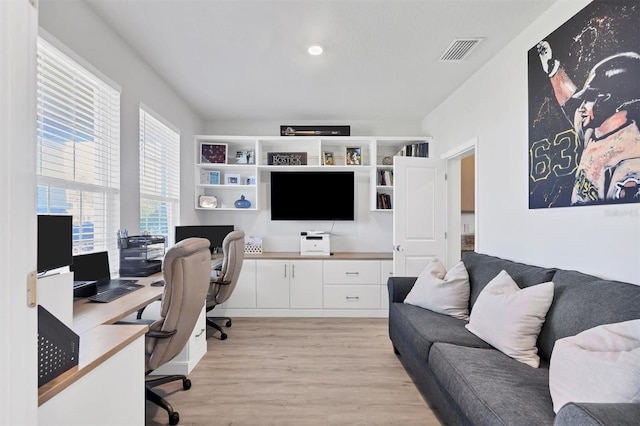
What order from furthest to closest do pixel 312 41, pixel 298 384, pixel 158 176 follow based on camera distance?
pixel 158 176, pixel 312 41, pixel 298 384

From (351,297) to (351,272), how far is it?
11.8 inches

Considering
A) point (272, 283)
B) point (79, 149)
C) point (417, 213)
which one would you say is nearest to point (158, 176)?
point (79, 149)

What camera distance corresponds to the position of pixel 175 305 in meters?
1.80

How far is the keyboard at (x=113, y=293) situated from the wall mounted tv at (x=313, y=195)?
235cm

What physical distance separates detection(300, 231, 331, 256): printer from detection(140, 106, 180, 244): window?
1514 millimetres

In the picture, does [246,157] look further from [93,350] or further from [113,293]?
[93,350]

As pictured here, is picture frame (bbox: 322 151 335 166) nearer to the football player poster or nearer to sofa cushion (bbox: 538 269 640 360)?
the football player poster

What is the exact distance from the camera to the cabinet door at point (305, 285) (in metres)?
3.89

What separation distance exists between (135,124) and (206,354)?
2055 millimetres

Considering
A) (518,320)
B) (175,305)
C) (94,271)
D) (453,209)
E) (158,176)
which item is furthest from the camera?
(453,209)

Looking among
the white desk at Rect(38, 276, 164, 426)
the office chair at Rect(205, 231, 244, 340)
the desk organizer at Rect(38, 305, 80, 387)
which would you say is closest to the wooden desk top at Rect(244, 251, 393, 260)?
the office chair at Rect(205, 231, 244, 340)

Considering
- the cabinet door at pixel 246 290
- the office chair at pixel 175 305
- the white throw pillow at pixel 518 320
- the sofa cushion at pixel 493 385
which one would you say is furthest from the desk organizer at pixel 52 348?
the cabinet door at pixel 246 290

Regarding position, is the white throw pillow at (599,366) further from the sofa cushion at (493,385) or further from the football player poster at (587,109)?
the football player poster at (587,109)

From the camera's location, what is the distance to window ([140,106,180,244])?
9.57 feet
